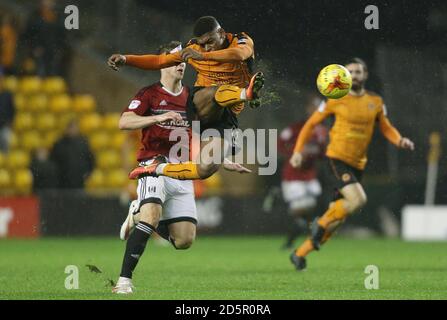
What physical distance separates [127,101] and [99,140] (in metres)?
0.87

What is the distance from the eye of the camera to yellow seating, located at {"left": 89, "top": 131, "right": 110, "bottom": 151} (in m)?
17.7

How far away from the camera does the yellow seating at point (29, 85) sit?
58.4ft

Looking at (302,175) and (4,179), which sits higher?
(302,175)

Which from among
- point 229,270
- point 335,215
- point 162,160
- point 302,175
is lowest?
point 229,270

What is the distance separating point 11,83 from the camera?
17.9 m

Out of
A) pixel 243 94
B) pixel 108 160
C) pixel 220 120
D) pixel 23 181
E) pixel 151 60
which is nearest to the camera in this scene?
pixel 243 94

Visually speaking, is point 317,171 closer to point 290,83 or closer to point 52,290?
point 290,83

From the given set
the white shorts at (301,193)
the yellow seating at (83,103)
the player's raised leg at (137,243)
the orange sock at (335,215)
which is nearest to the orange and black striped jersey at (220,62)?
the player's raised leg at (137,243)

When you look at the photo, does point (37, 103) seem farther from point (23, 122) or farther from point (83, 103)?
point (83, 103)

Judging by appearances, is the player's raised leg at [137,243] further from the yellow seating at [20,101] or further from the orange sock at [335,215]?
the yellow seating at [20,101]

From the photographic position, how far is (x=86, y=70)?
698 inches

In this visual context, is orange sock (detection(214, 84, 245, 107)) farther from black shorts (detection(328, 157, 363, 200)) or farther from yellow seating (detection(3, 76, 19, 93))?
yellow seating (detection(3, 76, 19, 93))

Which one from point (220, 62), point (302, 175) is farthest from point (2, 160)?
point (220, 62)

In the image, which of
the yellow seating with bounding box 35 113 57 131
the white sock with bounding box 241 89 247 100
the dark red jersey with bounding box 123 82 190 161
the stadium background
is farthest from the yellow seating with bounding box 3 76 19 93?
the white sock with bounding box 241 89 247 100
